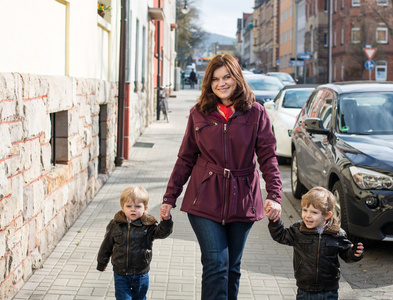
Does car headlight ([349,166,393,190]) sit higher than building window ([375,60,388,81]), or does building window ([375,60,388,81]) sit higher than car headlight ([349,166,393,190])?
building window ([375,60,388,81])

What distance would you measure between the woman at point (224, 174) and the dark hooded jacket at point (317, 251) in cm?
20

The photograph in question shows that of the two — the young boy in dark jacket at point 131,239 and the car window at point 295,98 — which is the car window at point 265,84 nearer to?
the car window at point 295,98

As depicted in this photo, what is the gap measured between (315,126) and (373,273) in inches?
80.6

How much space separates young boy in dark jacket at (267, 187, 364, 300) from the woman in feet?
0.67

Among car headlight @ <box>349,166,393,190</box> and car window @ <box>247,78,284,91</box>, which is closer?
car headlight @ <box>349,166,393,190</box>

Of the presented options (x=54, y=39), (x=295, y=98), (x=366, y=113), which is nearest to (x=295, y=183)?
(x=366, y=113)

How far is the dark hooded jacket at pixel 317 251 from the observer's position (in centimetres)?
412

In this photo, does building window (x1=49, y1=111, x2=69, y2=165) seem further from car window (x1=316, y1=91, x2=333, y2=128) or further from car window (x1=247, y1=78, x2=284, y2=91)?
car window (x1=247, y1=78, x2=284, y2=91)

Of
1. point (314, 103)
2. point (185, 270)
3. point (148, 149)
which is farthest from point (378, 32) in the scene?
point (185, 270)

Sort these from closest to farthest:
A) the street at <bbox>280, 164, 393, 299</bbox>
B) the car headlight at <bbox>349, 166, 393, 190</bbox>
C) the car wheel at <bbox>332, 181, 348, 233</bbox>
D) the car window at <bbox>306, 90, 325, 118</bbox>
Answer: the street at <bbox>280, 164, 393, 299</bbox>
the car headlight at <bbox>349, 166, 393, 190</bbox>
the car wheel at <bbox>332, 181, 348, 233</bbox>
the car window at <bbox>306, 90, 325, 118</bbox>

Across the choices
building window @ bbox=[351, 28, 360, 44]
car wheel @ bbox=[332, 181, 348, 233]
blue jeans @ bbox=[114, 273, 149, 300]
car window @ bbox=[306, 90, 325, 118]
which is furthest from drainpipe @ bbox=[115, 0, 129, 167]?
building window @ bbox=[351, 28, 360, 44]

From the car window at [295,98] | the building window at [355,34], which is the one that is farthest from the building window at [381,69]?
the car window at [295,98]

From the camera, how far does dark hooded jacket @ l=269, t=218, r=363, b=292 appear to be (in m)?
4.12

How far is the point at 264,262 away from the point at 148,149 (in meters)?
9.08
